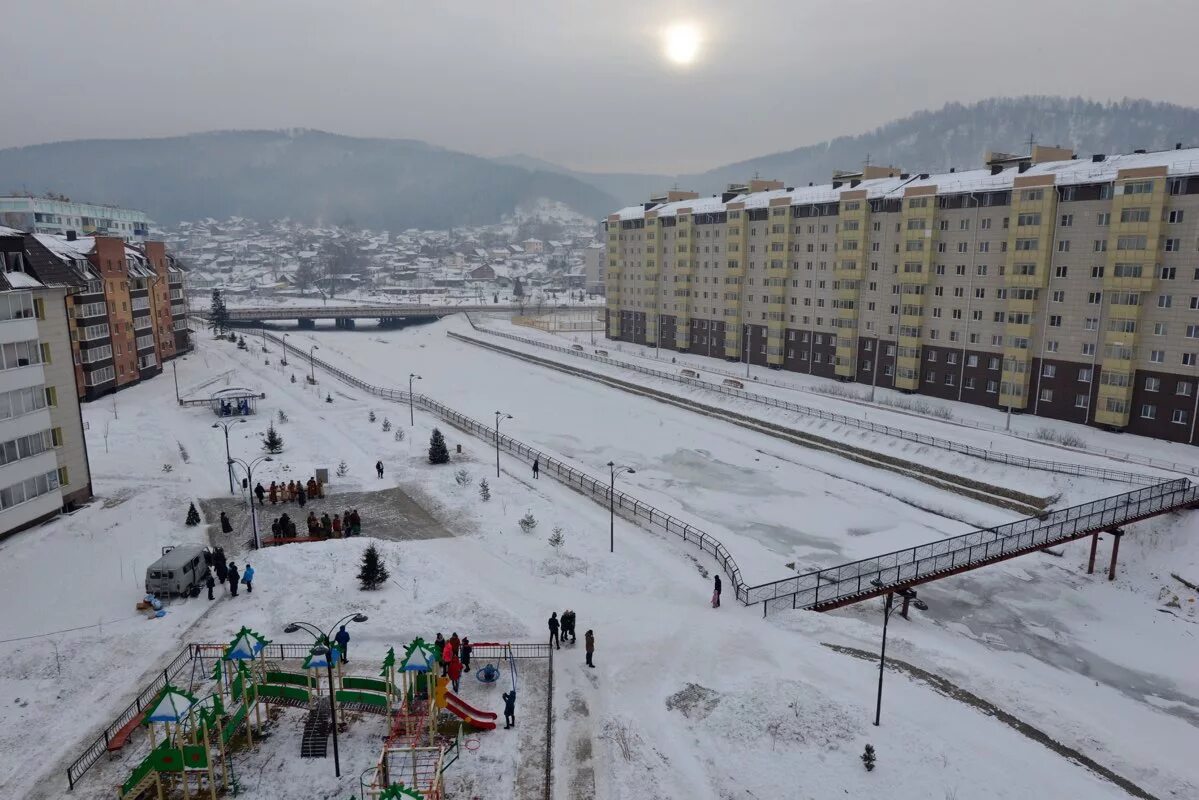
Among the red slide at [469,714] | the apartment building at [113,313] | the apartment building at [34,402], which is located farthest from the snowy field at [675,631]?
the apartment building at [113,313]

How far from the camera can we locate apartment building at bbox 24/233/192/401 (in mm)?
60594

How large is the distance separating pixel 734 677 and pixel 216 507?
28477 millimetres

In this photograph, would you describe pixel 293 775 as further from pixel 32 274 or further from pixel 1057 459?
Answer: pixel 1057 459

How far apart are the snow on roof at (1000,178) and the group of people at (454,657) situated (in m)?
50.5

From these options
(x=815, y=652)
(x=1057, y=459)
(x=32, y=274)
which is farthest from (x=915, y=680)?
(x=32, y=274)

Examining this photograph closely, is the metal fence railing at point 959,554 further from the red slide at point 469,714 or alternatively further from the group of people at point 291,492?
the group of people at point 291,492

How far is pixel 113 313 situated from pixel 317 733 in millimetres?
61709

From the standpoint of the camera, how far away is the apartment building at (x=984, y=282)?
151 ft

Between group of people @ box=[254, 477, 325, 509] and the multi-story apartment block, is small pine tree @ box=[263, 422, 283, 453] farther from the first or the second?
the multi-story apartment block

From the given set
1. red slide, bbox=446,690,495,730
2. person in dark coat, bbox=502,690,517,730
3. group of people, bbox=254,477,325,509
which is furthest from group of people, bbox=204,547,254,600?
person in dark coat, bbox=502,690,517,730

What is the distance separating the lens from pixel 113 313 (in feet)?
214

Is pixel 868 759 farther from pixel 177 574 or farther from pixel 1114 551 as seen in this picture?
pixel 177 574

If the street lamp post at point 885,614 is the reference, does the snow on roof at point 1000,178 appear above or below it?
above

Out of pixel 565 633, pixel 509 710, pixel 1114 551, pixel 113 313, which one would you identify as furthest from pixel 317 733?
pixel 113 313
